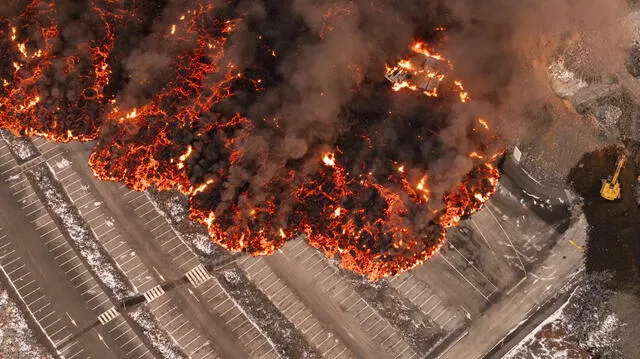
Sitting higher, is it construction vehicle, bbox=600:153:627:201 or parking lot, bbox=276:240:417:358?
parking lot, bbox=276:240:417:358

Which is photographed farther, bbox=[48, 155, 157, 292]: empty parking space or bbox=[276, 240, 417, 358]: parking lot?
bbox=[48, 155, 157, 292]: empty parking space

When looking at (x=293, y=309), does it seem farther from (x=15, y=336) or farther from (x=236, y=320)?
(x=15, y=336)

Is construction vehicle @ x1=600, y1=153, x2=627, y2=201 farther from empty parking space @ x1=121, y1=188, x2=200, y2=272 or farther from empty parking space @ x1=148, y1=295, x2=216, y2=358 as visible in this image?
empty parking space @ x1=148, y1=295, x2=216, y2=358

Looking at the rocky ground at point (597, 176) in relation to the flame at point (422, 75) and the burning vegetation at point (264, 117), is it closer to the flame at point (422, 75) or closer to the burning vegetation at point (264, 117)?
the burning vegetation at point (264, 117)

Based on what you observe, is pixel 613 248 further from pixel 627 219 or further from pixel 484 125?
pixel 484 125

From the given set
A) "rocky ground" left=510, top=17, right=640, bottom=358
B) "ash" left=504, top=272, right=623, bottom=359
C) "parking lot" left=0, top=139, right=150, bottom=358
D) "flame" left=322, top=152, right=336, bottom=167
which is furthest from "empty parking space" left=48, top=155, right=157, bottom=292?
"rocky ground" left=510, top=17, right=640, bottom=358

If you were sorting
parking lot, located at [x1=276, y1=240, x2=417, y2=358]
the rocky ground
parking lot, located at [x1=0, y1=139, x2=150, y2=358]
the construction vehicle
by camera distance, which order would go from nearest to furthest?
A: the rocky ground < parking lot, located at [x1=276, y1=240, x2=417, y2=358] < parking lot, located at [x1=0, y1=139, x2=150, y2=358] < the construction vehicle

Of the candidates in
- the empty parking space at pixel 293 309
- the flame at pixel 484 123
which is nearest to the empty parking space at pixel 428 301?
the empty parking space at pixel 293 309

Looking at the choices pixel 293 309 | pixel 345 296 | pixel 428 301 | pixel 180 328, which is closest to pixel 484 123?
pixel 428 301

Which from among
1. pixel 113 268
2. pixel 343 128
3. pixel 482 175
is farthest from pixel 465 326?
pixel 113 268

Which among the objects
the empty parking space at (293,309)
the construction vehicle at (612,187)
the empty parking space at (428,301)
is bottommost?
the construction vehicle at (612,187)
